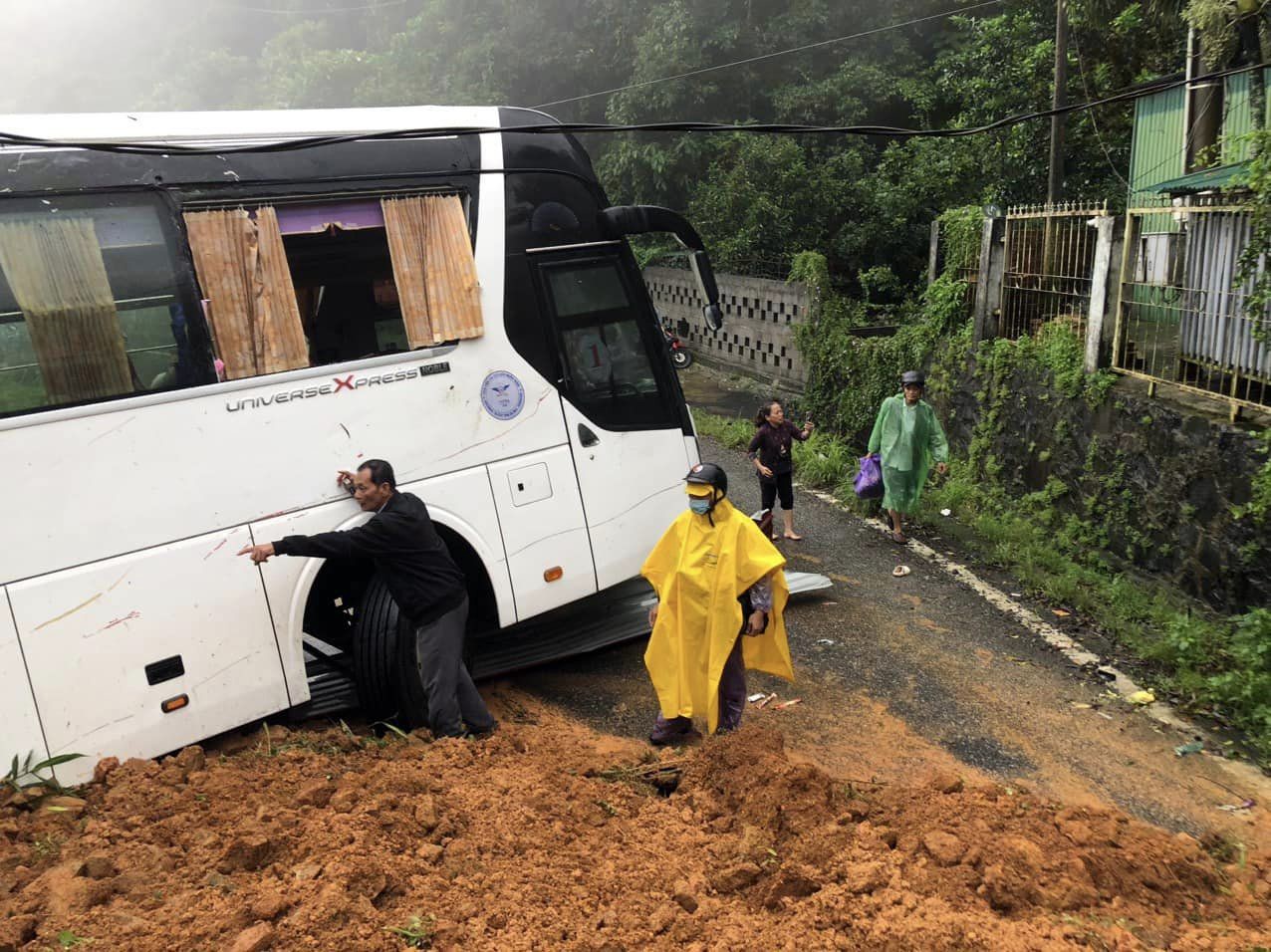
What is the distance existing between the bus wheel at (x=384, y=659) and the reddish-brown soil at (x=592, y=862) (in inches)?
25.6

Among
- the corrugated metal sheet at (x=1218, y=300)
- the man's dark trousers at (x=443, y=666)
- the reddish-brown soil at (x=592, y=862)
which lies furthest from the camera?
the corrugated metal sheet at (x=1218, y=300)

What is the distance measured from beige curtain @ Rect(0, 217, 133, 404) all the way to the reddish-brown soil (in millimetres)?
1821

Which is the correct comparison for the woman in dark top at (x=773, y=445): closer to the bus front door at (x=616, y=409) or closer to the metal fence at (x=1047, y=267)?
the bus front door at (x=616, y=409)

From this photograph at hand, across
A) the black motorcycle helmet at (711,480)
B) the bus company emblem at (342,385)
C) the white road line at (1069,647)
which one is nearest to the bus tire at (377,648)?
the bus company emblem at (342,385)

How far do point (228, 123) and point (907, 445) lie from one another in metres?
6.08

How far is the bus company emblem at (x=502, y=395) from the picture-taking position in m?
5.69

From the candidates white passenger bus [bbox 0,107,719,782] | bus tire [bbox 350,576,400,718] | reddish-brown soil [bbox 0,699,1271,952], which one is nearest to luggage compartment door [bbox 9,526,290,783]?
white passenger bus [bbox 0,107,719,782]

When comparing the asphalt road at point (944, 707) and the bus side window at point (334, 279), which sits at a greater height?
the bus side window at point (334, 279)

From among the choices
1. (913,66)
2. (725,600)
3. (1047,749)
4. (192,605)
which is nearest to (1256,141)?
(1047,749)

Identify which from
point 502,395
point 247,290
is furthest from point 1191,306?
point 247,290

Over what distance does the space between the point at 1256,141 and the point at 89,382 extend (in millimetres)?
6941

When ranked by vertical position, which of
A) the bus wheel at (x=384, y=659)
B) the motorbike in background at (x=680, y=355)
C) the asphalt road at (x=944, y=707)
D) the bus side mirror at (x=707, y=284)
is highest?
the bus side mirror at (x=707, y=284)

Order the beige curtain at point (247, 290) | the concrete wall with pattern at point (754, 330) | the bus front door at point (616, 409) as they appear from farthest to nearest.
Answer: the concrete wall with pattern at point (754, 330) < the bus front door at point (616, 409) < the beige curtain at point (247, 290)

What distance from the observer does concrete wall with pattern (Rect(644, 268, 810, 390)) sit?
15.4 m
